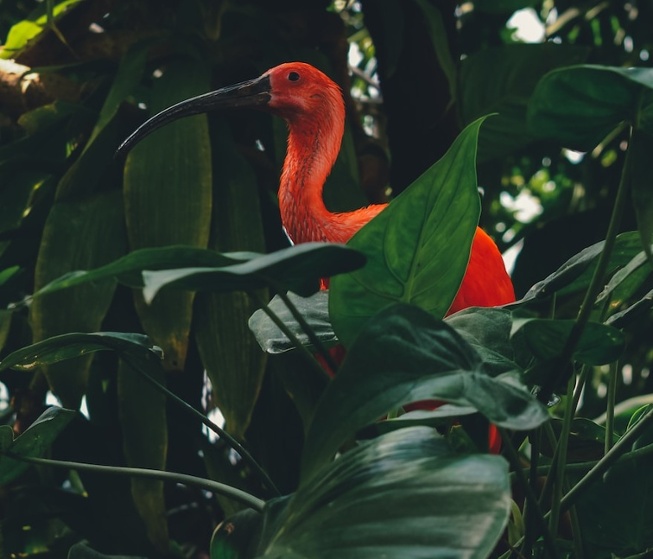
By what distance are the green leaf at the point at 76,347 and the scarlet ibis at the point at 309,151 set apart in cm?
83

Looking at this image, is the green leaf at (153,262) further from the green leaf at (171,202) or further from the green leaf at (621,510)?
the green leaf at (171,202)

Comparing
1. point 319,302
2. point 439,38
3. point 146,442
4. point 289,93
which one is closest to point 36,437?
point 319,302

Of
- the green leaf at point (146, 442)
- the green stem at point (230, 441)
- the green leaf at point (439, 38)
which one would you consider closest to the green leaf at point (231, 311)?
the green leaf at point (146, 442)

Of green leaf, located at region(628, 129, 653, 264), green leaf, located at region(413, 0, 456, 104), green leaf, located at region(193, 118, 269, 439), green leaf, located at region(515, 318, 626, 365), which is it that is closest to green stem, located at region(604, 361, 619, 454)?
green leaf, located at region(515, 318, 626, 365)

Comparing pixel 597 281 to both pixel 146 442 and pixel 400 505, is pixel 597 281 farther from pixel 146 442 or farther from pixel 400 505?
pixel 146 442

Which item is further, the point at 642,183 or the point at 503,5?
the point at 503,5

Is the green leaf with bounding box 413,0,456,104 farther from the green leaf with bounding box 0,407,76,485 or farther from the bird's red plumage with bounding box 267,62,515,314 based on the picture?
the green leaf with bounding box 0,407,76,485

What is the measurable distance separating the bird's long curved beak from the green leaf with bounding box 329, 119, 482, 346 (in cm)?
90

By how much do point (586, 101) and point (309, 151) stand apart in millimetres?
1404

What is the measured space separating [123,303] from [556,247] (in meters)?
1.12

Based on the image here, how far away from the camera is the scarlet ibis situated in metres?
1.75

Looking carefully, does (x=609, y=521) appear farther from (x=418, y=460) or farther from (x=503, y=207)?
(x=503, y=207)

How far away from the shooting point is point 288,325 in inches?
36.9

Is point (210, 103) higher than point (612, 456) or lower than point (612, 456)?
higher
